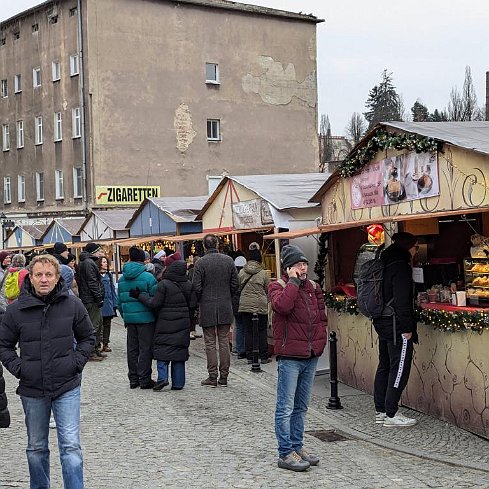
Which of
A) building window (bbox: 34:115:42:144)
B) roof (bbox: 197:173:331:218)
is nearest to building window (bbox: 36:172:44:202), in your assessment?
building window (bbox: 34:115:42:144)

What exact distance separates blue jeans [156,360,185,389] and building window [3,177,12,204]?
120 ft

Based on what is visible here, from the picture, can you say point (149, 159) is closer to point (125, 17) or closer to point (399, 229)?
point (125, 17)

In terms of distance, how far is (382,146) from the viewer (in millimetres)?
10109

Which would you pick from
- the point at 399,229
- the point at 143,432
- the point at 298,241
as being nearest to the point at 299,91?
the point at 298,241

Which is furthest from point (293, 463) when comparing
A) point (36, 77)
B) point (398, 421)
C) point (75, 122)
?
point (36, 77)

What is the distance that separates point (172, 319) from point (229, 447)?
332 cm

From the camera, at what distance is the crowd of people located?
5859 mm

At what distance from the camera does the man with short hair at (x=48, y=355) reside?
229 inches

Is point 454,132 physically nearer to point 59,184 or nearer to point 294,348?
point 294,348

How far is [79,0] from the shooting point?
3778cm

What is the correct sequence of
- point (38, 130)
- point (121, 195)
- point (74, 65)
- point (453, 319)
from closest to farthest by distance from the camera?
point (453, 319)
point (121, 195)
point (74, 65)
point (38, 130)

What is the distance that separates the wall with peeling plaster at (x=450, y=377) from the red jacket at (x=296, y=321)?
72.2 inches

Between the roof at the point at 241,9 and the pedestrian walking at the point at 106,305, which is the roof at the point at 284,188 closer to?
the pedestrian walking at the point at 106,305

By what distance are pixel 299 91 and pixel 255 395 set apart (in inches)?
1305
